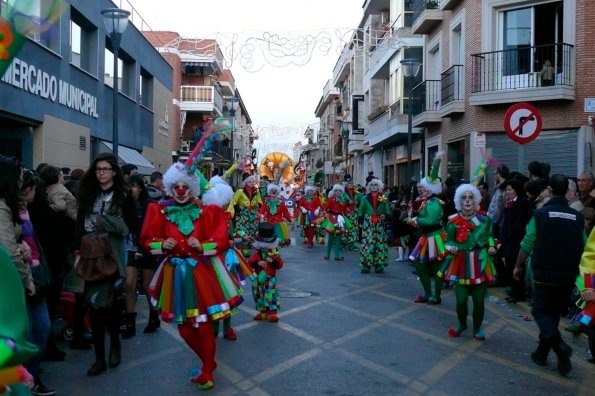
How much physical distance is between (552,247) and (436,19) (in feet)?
61.9

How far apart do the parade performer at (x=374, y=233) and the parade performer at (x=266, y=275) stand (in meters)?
5.07

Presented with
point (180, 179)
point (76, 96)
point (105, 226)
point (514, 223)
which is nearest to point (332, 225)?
point (514, 223)

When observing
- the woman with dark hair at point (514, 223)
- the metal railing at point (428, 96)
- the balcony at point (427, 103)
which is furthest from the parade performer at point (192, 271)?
the metal railing at point (428, 96)

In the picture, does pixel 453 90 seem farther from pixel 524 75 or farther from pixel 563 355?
pixel 563 355

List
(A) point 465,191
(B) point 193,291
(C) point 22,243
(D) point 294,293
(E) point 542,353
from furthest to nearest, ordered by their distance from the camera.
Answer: (D) point 294,293 → (A) point 465,191 → (E) point 542,353 → (B) point 193,291 → (C) point 22,243

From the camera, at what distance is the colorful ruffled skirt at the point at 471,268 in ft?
24.9

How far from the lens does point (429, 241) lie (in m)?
9.97

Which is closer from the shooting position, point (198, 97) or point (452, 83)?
point (452, 83)

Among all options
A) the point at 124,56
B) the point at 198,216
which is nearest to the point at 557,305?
the point at 198,216

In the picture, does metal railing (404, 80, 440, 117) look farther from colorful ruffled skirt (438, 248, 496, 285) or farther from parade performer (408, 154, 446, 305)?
colorful ruffled skirt (438, 248, 496, 285)

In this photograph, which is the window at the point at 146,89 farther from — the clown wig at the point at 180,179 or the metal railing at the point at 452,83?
the clown wig at the point at 180,179

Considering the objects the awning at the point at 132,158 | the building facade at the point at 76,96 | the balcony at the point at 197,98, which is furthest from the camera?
the balcony at the point at 197,98

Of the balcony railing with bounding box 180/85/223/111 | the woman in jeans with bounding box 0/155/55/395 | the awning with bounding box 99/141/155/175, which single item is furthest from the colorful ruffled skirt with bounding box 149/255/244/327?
the balcony railing with bounding box 180/85/223/111

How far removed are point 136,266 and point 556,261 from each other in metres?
4.32
